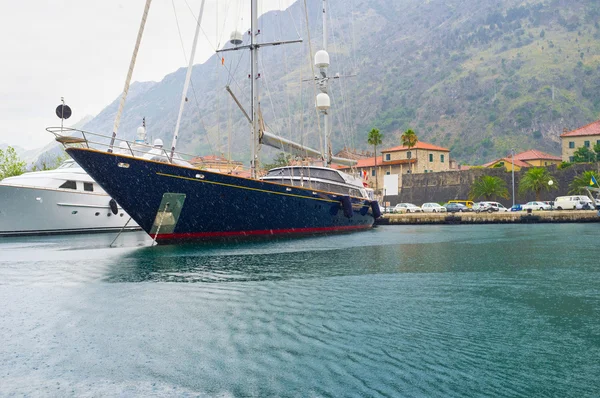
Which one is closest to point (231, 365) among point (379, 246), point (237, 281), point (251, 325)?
point (251, 325)

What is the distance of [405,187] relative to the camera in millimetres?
78812

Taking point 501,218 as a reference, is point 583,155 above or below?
above

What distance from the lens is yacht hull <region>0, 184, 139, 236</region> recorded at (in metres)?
27.9

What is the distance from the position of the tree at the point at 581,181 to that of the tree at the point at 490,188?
7.86 metres

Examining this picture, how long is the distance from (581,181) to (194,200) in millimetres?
49798

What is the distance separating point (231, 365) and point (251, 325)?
181 centimetres

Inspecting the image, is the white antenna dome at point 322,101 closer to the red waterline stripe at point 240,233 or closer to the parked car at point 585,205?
the red waterline stripe at point 240,233

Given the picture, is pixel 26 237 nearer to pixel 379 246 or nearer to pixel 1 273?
pixel 1 273

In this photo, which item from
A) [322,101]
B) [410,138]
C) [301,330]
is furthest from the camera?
[410,138]

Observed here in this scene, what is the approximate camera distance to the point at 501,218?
4334cm

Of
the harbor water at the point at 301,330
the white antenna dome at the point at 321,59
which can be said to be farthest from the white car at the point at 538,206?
the harbor water at the point at 301,330

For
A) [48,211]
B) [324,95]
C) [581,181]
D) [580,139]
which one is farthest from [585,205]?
[48,211]

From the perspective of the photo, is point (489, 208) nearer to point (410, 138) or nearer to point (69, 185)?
point (410, 138)

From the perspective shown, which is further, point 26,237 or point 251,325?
point 26,237
